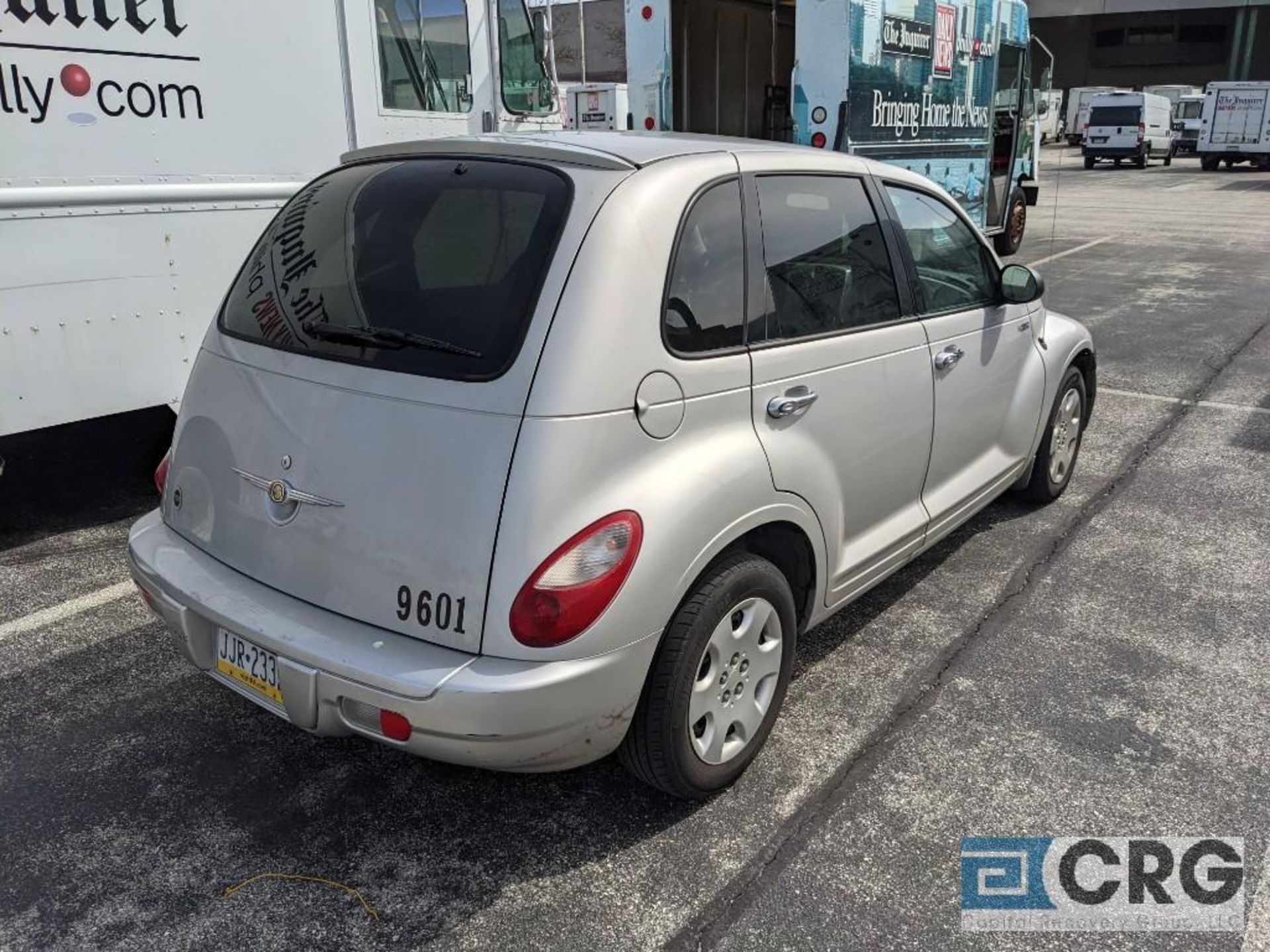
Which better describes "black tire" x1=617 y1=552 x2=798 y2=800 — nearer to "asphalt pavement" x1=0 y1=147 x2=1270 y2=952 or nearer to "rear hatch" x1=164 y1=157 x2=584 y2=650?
"asphalt pavement" x1=0 y1=147 x2=1270 y2=952

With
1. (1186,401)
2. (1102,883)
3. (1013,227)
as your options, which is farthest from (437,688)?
(1013,227)

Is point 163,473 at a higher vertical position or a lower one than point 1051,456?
higher

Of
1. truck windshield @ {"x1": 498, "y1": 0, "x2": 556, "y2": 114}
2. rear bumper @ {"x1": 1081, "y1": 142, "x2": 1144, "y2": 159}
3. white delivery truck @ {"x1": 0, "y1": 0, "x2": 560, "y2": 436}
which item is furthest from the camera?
rear bumper @ {"x1": 1081, "y1": 142, "x2": 1144, "y2": 159}

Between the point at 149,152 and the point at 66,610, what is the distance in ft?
6.82

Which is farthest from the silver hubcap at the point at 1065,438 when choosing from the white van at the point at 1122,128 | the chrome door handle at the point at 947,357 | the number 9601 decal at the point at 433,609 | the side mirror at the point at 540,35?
the white van at the point at 1122,128

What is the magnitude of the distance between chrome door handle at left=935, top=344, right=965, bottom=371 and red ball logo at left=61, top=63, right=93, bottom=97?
3.69m

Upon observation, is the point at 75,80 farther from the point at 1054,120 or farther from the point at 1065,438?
the point at 1054,120

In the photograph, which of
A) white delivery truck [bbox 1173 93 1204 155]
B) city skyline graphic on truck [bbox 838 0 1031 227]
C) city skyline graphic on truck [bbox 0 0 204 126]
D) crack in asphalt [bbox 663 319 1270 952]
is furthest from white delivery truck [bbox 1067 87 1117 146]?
city skyline graphic on truck [bbox 0 0 204 126]

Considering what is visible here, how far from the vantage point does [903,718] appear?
3.35 meters

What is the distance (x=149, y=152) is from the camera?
470 cm

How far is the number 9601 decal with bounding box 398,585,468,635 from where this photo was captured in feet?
7.78

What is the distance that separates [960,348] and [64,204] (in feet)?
12.3

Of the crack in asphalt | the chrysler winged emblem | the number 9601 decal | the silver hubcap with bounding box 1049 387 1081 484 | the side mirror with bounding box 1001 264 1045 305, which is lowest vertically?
the crack in asphalt

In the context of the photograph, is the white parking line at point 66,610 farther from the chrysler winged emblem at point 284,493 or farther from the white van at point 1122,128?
the white van at point 1122,128
